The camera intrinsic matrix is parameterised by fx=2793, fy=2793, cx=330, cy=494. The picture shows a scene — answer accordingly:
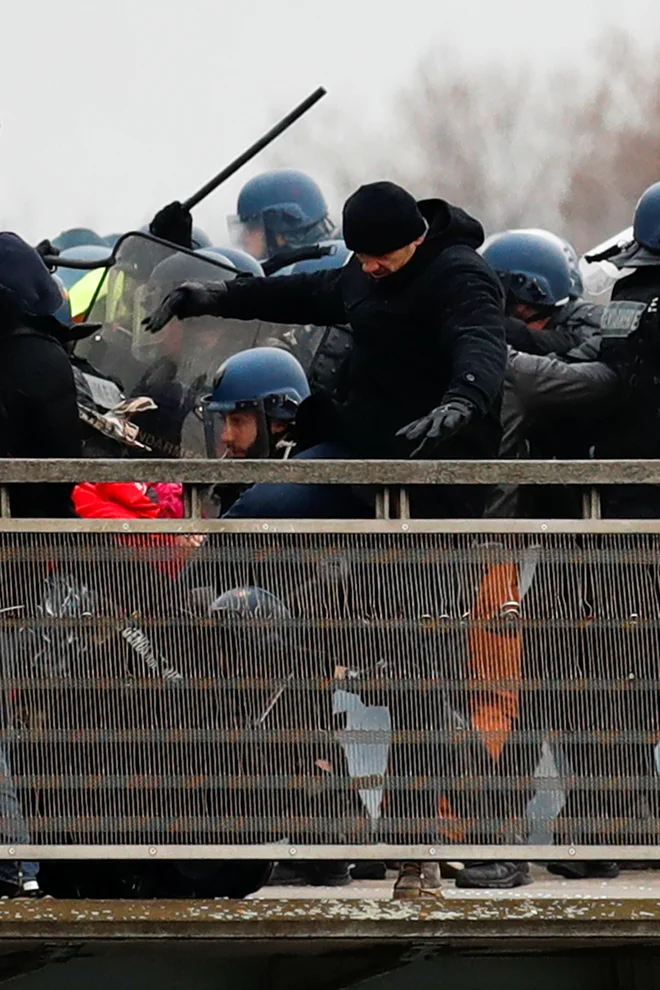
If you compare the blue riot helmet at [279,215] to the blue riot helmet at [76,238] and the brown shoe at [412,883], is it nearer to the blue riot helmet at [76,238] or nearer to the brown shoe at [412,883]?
the blue riot helmet at [76,238]

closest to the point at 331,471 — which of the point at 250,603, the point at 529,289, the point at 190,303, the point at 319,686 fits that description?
the point at 250,603

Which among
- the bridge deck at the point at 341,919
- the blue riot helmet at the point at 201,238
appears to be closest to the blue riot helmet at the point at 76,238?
the blue riot helmet at the point at 201,238

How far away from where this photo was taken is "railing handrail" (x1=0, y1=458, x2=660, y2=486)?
692 centimetres

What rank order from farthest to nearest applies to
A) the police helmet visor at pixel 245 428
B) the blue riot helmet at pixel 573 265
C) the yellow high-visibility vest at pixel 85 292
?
the yellow high-visibility vest at pixel 85 292 → the blue riot helmet at pixel 573 265 → the police helmet visor at pixel 245 428

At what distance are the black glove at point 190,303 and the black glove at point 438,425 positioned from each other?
139cm

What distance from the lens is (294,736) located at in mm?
7004

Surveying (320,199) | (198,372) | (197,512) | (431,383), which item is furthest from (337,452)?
(320,199)

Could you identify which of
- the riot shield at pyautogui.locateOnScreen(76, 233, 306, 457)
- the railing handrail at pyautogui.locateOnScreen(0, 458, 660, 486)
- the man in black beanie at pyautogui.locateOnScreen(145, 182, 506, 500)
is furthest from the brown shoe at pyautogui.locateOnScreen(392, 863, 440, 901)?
the riot shield at pyautogui.locateOnScreen(76, 233, 306, 457)

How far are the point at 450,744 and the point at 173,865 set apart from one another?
2.57 ft

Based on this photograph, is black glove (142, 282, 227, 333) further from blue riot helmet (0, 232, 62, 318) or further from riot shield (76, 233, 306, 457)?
riot shield (76, 233, 306, 457)

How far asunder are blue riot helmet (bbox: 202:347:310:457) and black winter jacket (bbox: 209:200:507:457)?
739 millimetres

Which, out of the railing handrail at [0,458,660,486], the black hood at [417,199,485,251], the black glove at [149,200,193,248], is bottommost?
the railing handrail at [0,458,660,486]

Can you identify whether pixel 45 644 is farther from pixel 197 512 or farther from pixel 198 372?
pixel 198 372

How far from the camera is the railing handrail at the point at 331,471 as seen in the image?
22.7 ft
